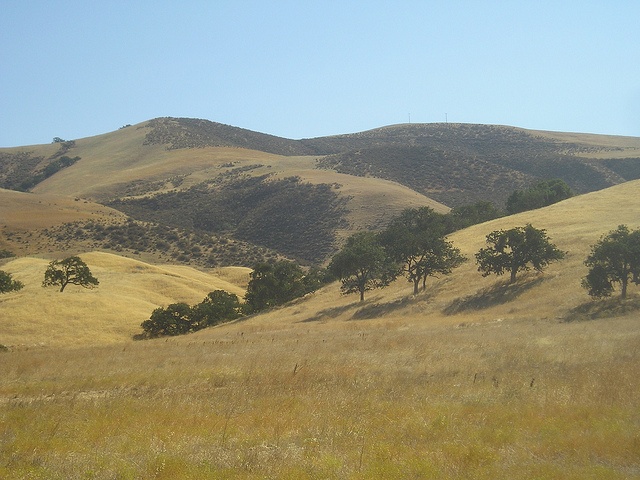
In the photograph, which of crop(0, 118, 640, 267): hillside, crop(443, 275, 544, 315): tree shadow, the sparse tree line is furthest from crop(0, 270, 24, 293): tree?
crop(0, 118, 640, 267): hillside

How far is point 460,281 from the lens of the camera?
51.7m

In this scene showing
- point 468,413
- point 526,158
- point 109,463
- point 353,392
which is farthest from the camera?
point 526,158

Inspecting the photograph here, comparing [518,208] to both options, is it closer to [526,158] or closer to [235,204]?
[235,204]

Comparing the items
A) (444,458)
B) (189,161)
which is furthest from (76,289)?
(189,161)

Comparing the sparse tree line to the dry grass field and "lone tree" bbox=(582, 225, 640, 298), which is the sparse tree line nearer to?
"lone tree" bbox=(582, 225, 640, 298)

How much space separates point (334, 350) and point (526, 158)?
600 ft

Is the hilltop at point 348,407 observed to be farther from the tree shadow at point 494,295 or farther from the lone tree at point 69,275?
the lone tree at point 69,275

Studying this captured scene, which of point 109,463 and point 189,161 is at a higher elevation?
point 189,161

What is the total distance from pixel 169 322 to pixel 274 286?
16.6 m

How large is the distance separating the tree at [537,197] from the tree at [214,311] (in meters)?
54.6

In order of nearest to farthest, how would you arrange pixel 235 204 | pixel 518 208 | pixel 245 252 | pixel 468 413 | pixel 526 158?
pixel 468 413 < pixel 518 208 < pixel 245 252 < pixel 235 204 < pixel 526 158

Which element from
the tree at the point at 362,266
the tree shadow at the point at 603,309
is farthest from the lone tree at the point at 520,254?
the tree shadow at the point at 603,309

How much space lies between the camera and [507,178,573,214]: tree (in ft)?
305

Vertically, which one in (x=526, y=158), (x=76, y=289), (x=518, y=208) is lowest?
(x=76, y=289)
